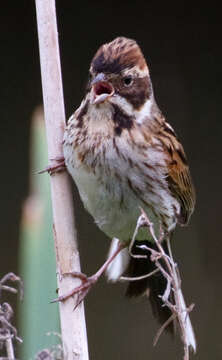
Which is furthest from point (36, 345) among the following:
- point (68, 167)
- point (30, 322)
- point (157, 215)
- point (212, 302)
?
point (212, 302)

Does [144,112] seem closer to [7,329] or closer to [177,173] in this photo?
[177,173]

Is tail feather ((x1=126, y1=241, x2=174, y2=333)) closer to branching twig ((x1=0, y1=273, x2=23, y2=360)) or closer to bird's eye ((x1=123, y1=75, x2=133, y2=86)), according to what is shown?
bird's eye ((x1=123, y1=75, x2=133, y2=86))

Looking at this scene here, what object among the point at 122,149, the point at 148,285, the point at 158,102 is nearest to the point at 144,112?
the point at 122,149

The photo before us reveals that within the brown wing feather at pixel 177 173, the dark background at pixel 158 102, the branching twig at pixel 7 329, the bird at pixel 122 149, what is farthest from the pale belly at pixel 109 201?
the dark background at pixel 158 102

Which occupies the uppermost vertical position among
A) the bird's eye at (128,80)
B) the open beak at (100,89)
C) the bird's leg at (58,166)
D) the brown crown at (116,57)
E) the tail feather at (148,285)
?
the brown crown at (116,57)

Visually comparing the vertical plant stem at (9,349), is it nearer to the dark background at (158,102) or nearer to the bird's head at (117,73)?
the bird's head at (117,73)

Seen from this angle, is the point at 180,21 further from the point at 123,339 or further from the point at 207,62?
the point at 123,339
